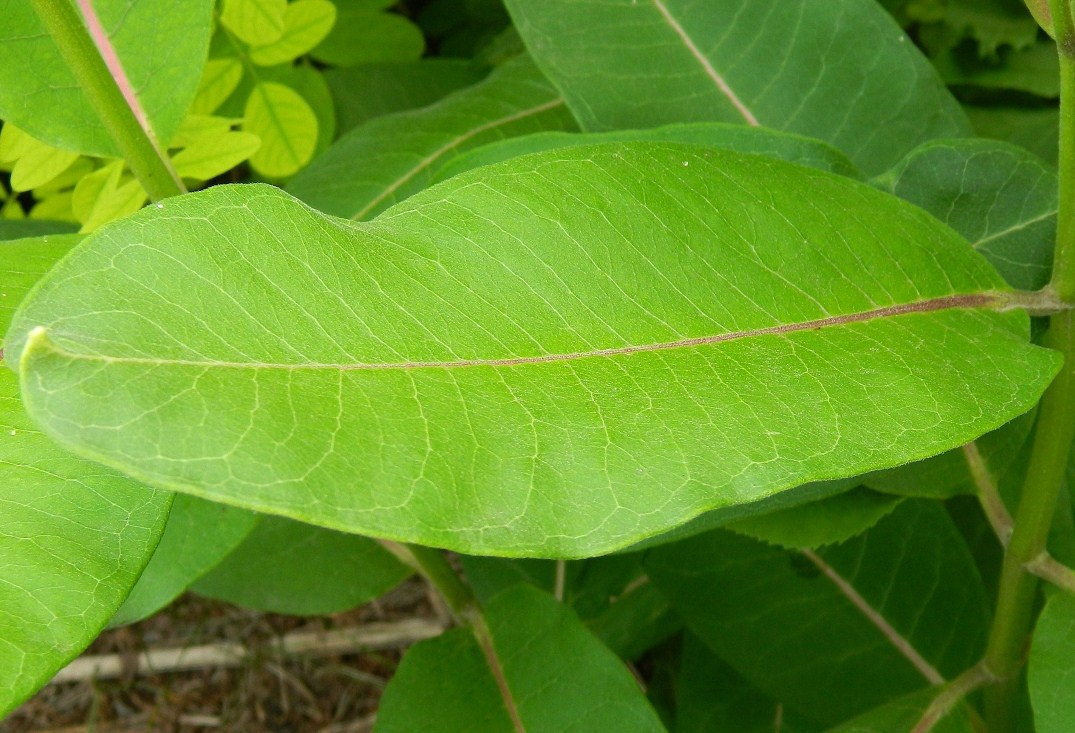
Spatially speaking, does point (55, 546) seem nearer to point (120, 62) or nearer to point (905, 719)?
point (120, 62)

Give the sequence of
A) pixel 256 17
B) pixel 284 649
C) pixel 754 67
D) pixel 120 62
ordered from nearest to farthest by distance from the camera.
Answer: pixel 120 62 → pixel 754 67 → pixel 256 17 → pixel 284 649

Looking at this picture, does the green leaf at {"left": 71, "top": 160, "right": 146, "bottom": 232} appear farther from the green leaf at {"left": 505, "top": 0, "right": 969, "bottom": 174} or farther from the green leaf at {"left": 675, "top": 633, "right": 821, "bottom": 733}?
the green leaf at {"left": 675, "top": 633, "right": 821, "bottom": 733}

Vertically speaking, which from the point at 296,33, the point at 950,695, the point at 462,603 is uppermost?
the point at 296,33

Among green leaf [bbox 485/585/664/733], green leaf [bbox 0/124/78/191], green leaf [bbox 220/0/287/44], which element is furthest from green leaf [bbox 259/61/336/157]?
green leaf [bbox 485/585/664/733]

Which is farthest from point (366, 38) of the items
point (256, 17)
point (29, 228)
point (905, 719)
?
point (905, 719)

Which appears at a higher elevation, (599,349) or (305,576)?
(599,349)

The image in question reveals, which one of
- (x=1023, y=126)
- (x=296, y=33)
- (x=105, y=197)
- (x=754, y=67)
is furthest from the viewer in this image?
(x=1023, y=126)
